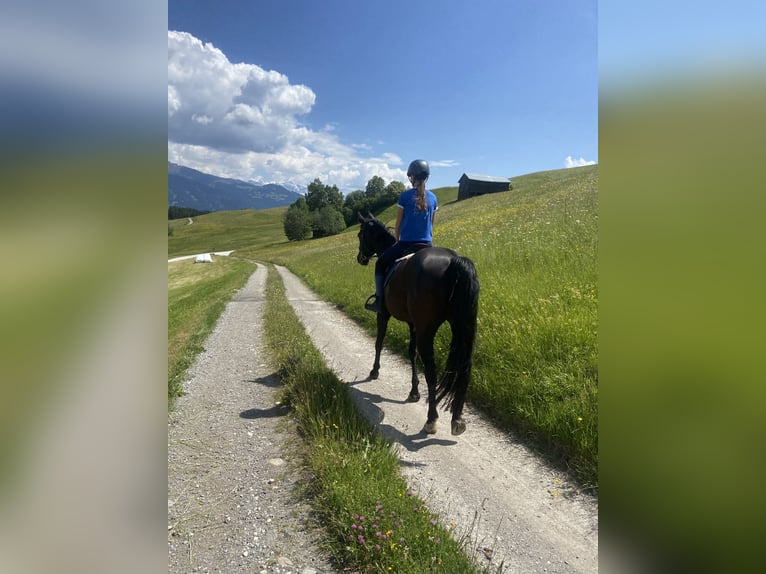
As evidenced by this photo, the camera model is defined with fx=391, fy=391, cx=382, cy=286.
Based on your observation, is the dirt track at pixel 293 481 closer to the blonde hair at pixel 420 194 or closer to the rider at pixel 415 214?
the rider at pixel 415 214

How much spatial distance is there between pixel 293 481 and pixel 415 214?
443cm

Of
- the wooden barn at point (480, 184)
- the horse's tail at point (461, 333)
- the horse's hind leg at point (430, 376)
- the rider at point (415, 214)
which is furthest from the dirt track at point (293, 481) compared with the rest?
the wooden barn at point (480, 184)

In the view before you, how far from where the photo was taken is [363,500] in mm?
3537

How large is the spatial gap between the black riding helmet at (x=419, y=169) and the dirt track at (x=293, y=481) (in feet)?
12.1

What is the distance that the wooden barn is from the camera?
71000mm

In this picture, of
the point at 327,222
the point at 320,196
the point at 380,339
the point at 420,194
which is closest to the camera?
the point at 420,194

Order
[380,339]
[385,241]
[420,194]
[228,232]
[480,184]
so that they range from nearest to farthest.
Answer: [420,194], [380,339], [385,241], [480,184], [228,232]

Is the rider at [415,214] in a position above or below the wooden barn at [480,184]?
below

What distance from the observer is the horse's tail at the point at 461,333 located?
5.15m
